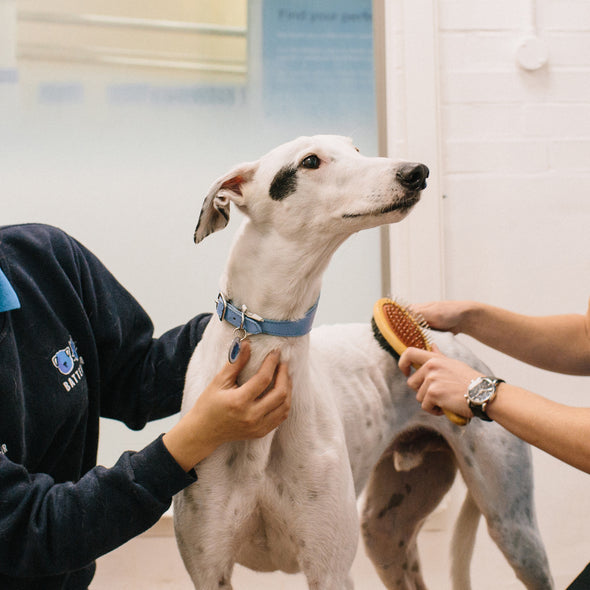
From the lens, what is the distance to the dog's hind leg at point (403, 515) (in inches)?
69.8

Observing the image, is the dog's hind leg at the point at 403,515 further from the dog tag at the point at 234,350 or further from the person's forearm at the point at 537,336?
the dog tag at the point at 234,350

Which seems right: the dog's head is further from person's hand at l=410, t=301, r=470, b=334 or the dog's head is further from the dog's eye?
person's hand at l=410, t=301, r=470, b=334

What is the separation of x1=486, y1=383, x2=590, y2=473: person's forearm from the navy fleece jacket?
0.54m

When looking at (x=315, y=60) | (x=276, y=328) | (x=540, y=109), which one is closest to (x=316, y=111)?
(x=315, y=60)

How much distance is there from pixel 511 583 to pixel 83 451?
1649 mm

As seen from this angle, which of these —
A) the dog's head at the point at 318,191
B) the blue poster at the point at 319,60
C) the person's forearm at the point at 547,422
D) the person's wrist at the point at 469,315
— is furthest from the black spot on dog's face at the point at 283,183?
the blue poster at the point at 319,60

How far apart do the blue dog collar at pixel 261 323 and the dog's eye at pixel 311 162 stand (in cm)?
24

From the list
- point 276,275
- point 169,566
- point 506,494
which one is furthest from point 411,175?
point 169,566

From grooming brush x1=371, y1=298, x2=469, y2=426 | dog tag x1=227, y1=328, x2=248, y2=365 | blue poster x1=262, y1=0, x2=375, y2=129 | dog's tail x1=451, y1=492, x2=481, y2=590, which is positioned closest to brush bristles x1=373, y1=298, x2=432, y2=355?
A: grooming brush x1=371, y1=298, x2=469, y2=426

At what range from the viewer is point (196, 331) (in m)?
1.45

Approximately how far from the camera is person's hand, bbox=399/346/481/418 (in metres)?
1.18

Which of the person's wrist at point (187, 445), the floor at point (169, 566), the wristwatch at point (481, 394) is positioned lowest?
the floor at point (169, 566)

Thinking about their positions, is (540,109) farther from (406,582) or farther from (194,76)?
(406,582)

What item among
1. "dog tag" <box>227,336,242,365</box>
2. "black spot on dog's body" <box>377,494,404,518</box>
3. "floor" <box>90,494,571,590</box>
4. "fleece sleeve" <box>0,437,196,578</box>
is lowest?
"floor" <box>90,494,571,590</box>
